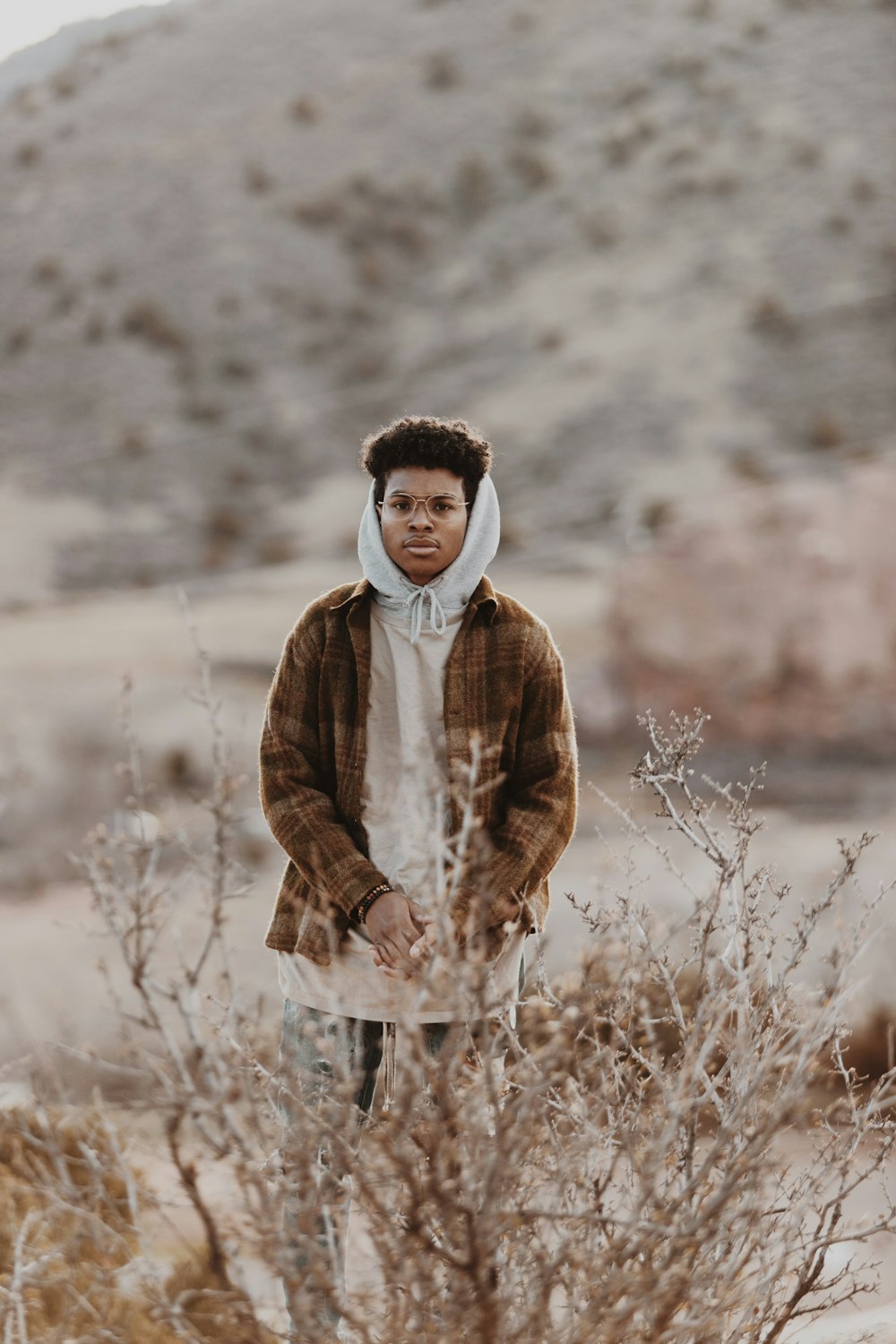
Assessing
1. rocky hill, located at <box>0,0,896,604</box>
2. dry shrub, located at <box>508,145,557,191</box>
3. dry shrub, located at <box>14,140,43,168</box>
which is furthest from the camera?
dry shrub, located at <box>14,140,43,168</box>

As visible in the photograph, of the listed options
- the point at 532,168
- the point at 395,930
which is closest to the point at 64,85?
the point at 532,168

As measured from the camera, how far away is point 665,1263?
145 centimetres

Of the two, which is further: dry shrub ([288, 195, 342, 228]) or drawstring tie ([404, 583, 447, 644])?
dry shrub ([288, 195, 342, 228])

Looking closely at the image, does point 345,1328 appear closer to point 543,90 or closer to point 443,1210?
point 443,1210

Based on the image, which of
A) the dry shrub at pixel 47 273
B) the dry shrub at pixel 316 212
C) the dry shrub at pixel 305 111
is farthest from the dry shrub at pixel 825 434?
the dry shrub at pixel 305 111

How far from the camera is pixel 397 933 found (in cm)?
176

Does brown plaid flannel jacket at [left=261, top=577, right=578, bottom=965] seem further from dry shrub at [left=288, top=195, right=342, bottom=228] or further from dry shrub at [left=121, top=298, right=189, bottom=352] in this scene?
dry shrub at [left=288, top=195, right=342, bottom=228]

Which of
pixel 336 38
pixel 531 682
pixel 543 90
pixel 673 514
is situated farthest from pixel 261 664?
pixel 336 38

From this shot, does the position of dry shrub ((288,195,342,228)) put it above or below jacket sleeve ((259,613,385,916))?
above

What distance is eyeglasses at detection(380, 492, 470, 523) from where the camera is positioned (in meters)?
1.88

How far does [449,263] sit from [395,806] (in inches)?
817

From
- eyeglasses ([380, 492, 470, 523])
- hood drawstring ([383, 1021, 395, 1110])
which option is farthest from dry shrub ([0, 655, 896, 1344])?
eyeglasses ([380, 492, 470, 523])

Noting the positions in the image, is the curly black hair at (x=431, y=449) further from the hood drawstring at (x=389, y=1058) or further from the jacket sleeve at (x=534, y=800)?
the hood drawstring at (x=389, y=1058)

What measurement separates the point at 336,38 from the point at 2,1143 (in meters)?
26.2
